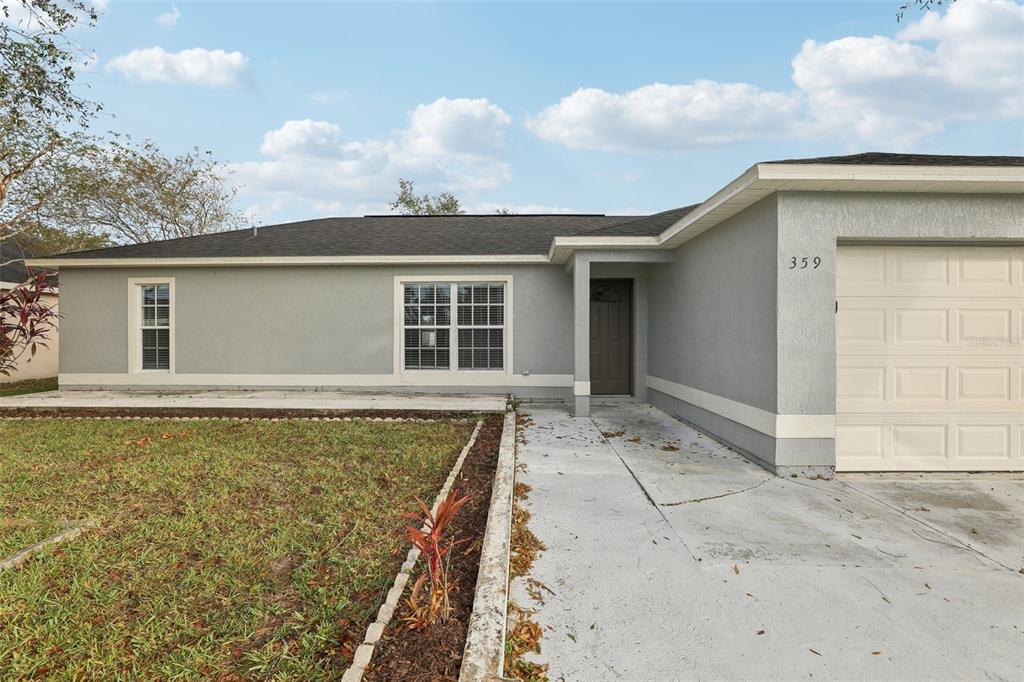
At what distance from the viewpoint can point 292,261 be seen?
29.8 ft

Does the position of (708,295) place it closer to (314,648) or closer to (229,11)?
(314,648)

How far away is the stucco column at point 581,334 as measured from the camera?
7523mm

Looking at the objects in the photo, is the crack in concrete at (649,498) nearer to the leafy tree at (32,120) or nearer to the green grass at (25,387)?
the leafy tree at (32,120)

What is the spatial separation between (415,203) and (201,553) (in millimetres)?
30324

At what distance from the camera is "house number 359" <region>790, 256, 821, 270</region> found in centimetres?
465

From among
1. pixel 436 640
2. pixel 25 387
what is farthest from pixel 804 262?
pixel 25 387

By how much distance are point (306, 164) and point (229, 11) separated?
2075 cm

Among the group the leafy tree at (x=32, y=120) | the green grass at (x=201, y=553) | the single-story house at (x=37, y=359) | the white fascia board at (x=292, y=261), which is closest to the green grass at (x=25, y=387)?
the single-story house at (x=37, y=359)

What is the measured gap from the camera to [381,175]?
3112 centimetres

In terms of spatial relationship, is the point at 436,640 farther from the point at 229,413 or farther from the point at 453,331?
the point at 229,413

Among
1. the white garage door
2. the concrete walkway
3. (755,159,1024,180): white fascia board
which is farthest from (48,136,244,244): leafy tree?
the white garage door

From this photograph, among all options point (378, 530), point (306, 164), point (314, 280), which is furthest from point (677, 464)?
point (306, 164)

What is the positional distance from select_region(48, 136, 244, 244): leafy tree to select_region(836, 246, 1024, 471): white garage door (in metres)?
20.3

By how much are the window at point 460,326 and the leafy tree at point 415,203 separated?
23.0m
